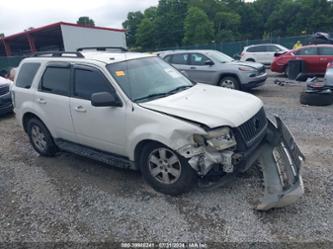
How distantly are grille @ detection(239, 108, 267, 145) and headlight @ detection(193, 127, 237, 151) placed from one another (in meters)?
0.20

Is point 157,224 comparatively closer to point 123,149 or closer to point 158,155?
point 158,155

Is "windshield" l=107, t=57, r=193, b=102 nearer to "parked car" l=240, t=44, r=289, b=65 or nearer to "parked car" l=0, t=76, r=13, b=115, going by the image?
"parked car" l=0, t=76, r=13, b=115

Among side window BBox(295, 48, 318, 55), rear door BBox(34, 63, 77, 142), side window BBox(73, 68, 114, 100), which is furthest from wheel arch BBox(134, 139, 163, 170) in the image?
side window BBox(295, 48, 318, 55)

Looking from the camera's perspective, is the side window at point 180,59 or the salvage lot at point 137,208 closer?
the salvage lot at point 137,208

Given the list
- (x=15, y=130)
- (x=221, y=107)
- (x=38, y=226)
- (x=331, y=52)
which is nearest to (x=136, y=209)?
(x=38, y=226)

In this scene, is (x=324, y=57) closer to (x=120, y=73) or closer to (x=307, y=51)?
(x=307, y=51)

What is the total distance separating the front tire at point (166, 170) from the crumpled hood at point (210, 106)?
0.48 meters

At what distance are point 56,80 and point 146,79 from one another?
1.55 m

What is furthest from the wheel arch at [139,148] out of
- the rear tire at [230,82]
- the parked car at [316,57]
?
the parked car at [316,57]

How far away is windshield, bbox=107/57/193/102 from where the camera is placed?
3768 mm

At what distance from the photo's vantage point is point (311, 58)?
11.4 metres

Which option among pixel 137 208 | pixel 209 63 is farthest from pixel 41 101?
pixel 209 63

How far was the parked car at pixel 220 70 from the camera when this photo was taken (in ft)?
30.0

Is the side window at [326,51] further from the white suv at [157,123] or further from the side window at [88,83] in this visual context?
the side window at [88,83]
